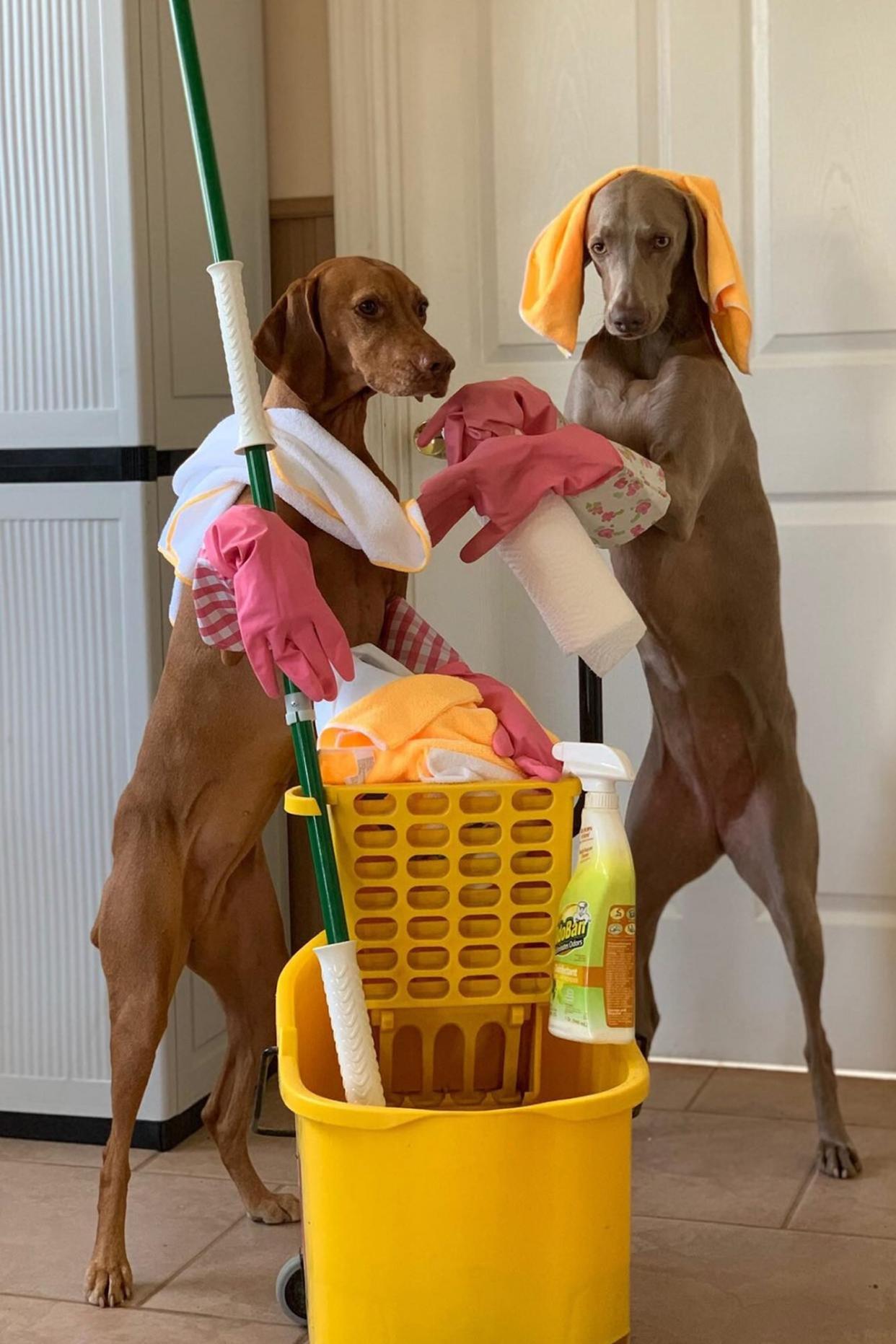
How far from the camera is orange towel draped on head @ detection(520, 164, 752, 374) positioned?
78.1 inches

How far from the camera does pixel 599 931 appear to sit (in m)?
1.43

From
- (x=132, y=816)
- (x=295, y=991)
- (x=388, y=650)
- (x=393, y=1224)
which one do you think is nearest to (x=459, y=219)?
(x=388, y=650)

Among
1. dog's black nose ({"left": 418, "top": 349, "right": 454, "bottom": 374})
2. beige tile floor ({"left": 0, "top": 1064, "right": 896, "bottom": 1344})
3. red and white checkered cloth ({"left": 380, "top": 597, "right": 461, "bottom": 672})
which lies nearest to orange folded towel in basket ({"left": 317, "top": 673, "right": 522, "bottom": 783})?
red and white checkered cloth ({"left": 380, "top": 597, "right": 461, "bottom": 672})

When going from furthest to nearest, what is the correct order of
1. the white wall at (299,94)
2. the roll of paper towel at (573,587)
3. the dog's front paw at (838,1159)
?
the white wall at (299,94)
the dog's front paw at (838,1159)
the roll of paper towel at (573,587)

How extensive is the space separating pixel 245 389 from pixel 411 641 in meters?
0.49

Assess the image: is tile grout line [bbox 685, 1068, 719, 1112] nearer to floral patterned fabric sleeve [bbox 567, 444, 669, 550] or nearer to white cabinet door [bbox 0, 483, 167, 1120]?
white cabinet door [bbox 0, 483, 167, 1120]

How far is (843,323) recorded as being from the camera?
2523 mm

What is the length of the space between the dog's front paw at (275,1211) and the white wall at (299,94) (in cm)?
165

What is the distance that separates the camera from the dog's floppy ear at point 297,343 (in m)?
1.88

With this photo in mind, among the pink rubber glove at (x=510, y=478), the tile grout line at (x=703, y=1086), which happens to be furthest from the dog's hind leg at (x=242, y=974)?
the tile grout line at (x=703, y=1086)

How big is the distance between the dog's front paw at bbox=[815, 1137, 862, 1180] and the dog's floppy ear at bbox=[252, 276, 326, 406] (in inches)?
50.6

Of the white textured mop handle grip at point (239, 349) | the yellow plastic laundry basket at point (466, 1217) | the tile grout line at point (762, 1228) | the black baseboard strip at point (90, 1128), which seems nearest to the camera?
the yellow plastic laundry basket at point (466, 1217)

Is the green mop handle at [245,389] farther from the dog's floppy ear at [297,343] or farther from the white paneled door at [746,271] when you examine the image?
the white paneled door at [746,271]

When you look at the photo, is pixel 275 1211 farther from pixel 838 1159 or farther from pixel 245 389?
pixel 245 389
